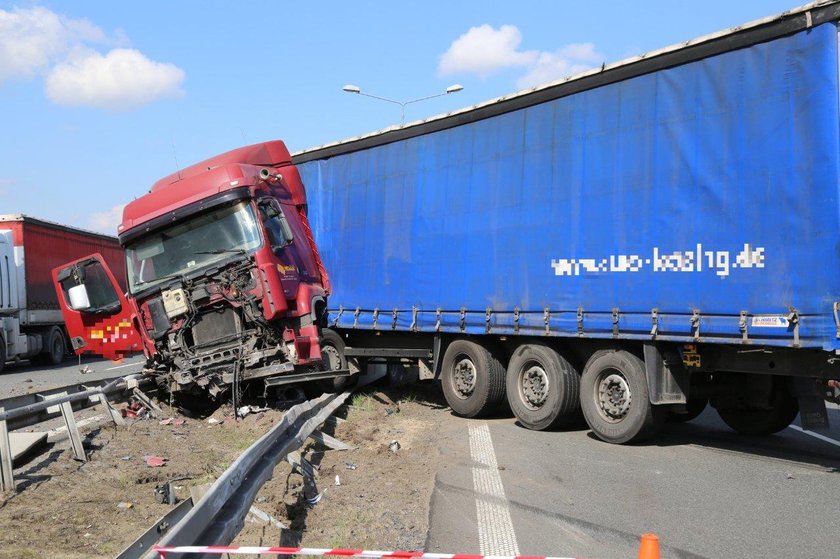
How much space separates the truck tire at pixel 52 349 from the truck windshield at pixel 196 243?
12.9 metres

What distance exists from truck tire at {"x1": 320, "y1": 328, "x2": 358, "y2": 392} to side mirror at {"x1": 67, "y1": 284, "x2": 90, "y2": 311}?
11.5 ft

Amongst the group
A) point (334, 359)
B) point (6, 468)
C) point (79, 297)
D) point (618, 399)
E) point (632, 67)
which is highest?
point (632, 67)

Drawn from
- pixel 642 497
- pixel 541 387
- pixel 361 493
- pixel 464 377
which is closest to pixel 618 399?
pixel 541 387

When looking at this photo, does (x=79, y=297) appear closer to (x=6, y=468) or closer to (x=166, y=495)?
(x=6, y=468)

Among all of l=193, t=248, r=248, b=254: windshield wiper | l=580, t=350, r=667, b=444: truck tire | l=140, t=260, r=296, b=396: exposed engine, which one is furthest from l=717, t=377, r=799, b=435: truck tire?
l=193, t=248, r=248, b=254: windshield wiper

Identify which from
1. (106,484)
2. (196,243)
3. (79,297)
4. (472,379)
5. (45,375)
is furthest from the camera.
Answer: (45,375)

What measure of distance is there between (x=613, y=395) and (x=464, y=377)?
2.67 metres

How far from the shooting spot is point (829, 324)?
21.1 feet

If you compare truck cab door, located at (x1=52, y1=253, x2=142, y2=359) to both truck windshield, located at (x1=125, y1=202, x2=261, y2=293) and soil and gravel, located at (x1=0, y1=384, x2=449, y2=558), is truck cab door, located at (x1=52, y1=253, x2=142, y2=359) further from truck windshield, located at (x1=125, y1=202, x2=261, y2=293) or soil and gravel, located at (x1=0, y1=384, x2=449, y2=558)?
soil and gravel, located at (x1=0, y1=384, x2=449, y2=558)

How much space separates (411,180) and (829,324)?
20.7ft

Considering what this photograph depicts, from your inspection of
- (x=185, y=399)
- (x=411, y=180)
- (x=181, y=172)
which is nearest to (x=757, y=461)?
(x=411, y=180)

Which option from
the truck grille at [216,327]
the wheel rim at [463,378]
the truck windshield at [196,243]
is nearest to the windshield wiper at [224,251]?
the truck windshield at [196,243]

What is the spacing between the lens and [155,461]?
7.46 meters

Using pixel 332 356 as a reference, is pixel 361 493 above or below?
below
